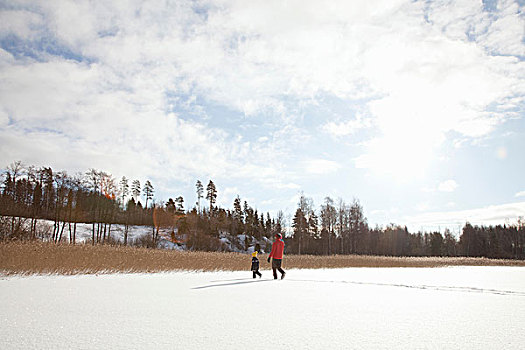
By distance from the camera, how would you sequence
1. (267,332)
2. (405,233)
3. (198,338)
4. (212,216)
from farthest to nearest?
(405,233)
(212,216)
(267,332)
(198,338)

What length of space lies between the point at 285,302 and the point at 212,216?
71.2 m

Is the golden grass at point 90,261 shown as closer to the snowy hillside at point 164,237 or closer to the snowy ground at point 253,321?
the snowy ground at point 253,321

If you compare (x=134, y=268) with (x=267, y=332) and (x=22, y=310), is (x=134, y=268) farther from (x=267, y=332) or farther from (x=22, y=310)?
(x=267, y=332)

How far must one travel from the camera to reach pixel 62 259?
14531 millimetres

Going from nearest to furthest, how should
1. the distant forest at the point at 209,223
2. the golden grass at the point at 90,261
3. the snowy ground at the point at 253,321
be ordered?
1. the snowy ground at the point at 253,321
2. the golden grass at the point at 90,261
3. the distant forest at the point at 209,223

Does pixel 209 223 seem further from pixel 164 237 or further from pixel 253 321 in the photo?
pixel 253 321

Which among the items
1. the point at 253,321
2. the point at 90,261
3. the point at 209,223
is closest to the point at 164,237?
the point at 209,223

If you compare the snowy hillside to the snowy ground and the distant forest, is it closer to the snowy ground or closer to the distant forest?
the distant forest

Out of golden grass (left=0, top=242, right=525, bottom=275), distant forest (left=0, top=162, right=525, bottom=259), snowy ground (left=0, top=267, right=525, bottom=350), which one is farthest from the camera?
distant forest (left=0, top=162, right=525, bottom=259)

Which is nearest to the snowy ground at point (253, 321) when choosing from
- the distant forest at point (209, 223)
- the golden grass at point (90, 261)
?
the golden grass at point (90, 261)

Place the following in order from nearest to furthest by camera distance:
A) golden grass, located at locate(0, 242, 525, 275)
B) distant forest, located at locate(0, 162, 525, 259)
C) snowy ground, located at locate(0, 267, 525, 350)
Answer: snowy ground, located at locate(0, 267, 525, 350), golden grass, located at locate(0, 242, 525, 275), distant forest, located at locate(0, 162, 525, 259)

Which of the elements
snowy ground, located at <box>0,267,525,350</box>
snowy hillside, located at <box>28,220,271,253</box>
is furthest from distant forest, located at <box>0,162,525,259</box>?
snowy ground, located at <box>0,267,525,350</box>

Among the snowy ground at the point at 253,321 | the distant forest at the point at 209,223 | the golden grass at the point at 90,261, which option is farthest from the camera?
the distant forest at the point at 209,223

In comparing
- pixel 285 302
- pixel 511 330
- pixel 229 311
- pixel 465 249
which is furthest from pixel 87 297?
pixel 465 249
